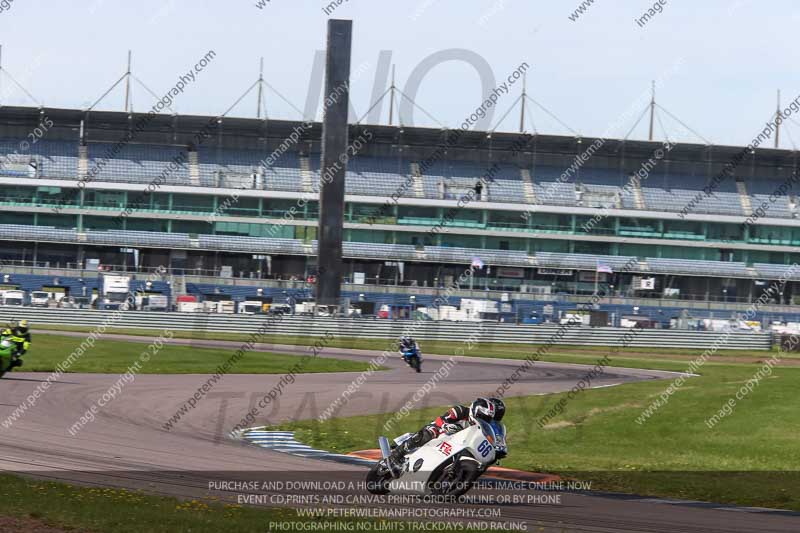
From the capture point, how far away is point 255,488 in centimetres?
1345

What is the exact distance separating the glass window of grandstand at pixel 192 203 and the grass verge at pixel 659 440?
50.4 metres

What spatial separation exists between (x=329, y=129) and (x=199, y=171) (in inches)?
919

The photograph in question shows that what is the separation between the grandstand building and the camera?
73.0 metres

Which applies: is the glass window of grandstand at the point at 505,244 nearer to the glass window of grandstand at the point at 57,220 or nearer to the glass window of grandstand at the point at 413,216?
the glass window of grandstand at the point at 413,216

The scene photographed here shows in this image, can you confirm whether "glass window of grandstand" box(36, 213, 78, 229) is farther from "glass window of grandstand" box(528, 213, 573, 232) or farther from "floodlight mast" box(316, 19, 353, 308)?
"glass window of grandstand" box(528, 213, 573, 232)

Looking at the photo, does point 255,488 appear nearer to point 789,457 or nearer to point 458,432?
point 458,432

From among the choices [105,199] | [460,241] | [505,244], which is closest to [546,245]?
[505,244]

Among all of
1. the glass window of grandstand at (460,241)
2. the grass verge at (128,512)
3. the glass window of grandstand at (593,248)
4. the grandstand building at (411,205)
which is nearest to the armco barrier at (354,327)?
the grandstand building at (411,205)

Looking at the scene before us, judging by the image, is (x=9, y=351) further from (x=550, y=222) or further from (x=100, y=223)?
(x=550, y=222)

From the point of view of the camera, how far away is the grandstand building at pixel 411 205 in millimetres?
73000

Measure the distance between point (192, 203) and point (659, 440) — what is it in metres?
58.2

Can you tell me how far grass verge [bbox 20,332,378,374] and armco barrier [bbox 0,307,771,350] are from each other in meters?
9.12

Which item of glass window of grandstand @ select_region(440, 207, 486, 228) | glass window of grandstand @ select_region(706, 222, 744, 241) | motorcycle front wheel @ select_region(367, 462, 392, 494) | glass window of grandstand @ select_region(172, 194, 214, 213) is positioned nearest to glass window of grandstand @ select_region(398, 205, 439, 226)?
glass window of grandstand @ select_region(440, 207, 486, 228)

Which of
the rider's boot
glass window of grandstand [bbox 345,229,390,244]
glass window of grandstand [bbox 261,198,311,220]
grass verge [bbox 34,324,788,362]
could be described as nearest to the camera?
the rider's boot
